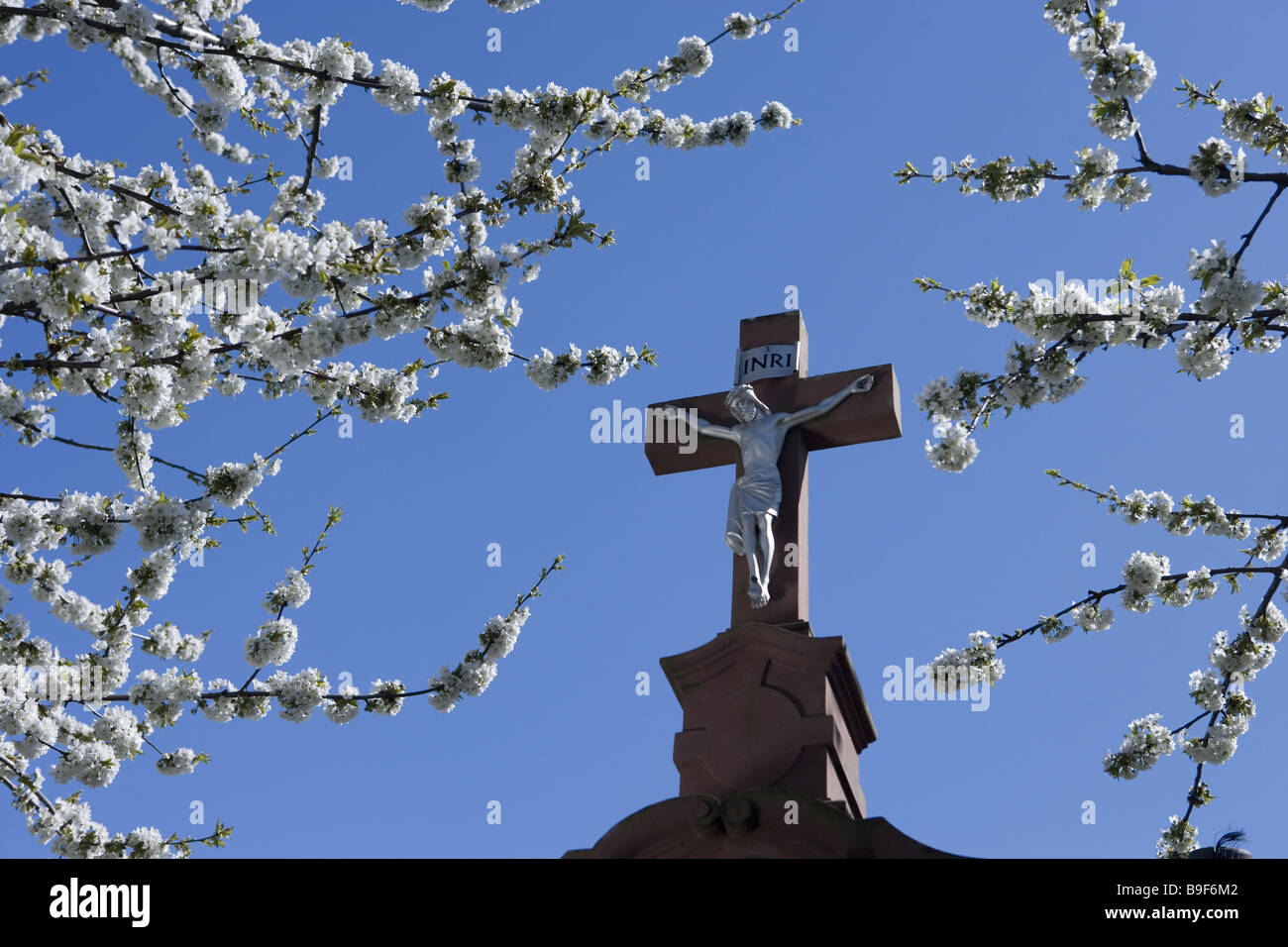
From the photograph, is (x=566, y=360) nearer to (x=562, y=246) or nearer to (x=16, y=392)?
(x=562, y=246)

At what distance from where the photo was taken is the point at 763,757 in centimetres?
697

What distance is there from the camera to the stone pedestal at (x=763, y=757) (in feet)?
20.0

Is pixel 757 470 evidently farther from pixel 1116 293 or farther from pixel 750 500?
pixel 1116 293

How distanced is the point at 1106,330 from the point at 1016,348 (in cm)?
41

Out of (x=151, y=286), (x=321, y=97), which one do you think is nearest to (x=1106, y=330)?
(x=321, y=97)

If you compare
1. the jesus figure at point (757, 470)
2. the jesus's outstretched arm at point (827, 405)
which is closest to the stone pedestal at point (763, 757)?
the jesus figure at point (757, 470)

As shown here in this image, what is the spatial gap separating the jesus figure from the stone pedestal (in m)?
0.59

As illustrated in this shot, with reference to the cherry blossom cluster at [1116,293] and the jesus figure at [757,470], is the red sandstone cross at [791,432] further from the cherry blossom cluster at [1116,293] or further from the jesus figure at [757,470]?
the cherry blossom cluster at [1116,293]

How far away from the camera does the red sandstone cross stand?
7.89 m

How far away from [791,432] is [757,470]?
0.40 metres

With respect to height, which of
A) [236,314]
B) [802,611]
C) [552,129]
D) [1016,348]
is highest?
[552,129]

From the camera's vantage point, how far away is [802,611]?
25.6ft

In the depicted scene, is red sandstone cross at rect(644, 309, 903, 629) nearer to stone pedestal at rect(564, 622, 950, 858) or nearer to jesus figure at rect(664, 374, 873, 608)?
jesus figure at rect(664, 374, 873, 608)
